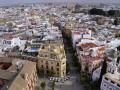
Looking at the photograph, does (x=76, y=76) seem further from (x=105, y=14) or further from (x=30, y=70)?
(x=105, y=14)

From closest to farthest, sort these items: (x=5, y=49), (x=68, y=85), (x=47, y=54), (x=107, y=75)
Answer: (x=107, y=75)
(x=68, y=85)
(x=47, y=54)
(x=5, y=49)

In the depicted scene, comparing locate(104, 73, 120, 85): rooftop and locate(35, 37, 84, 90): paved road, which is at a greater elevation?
locate(104, 73, 120, 85): rooftop

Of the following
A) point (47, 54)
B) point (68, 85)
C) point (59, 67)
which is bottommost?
point (68, 85)

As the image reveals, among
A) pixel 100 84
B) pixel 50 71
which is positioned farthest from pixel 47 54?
pixel 100 84

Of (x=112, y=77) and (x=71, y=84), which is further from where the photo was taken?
(x=71, y=84)

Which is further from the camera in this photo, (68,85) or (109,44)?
(109,44)

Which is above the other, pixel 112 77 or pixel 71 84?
pixel 112 77

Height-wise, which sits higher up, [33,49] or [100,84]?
[33,49]

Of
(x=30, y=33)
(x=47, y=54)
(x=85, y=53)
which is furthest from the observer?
(x=30, y=33)

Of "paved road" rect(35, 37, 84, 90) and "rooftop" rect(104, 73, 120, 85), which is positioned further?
"paved road" rect(35, 37, 84, 90)

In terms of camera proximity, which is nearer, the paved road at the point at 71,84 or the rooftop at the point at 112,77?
the rooftop at the point at 112,77

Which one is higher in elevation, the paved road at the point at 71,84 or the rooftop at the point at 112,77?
the rooftop at the point at 112,77
